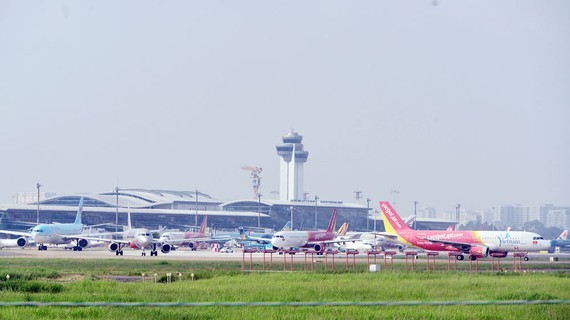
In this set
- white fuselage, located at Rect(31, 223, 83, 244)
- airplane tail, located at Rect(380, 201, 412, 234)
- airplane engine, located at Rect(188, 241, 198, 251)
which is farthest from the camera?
airplane engine, located at Rect(188, 241, 198, 251)

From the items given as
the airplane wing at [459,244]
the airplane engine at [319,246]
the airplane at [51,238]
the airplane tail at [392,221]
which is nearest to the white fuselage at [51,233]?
the airplane at [51,238]

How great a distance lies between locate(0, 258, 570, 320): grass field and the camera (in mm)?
27188

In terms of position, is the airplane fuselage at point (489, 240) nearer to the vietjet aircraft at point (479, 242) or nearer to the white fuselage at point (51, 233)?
the vietjet aircraft at point (479, 242)

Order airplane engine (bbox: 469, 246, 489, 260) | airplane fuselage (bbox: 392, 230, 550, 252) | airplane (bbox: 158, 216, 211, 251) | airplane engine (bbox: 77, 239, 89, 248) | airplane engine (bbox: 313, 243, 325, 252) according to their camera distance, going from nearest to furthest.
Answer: airplane engine (bbox: 469, 246, 489, 260)
airplane fuselage (bbox: 392, 230, 550, 252)
airplane engine (bbox: 77, 239, 89, 248)
airplane (bbox: 158, 216, 211, 251)
airplane engine (bbox: 313, 243, 325, 252)

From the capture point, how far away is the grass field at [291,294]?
27.2 metres

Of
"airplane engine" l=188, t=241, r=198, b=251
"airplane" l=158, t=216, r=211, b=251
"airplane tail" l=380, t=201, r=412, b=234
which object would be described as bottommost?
"airplane engine" l=188, t=241, r=198, b=251

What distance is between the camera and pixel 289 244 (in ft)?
385

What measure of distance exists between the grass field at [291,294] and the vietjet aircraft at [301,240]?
6450cm

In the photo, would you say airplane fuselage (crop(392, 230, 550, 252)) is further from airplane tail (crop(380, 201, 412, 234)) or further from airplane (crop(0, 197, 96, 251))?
airplane (crop(0, 197, 96, 251))

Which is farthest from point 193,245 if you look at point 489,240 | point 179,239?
point 489,240

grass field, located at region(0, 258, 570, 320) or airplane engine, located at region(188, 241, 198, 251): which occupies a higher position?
grass field, located at region(0, 258, 570, 320)

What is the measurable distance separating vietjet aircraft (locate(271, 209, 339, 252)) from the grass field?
2539 inches

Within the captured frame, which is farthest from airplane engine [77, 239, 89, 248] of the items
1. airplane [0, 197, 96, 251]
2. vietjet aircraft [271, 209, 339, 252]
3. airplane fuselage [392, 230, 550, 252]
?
airplane fuselage [392, 230, 550, 252]

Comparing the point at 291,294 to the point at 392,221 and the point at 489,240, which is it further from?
the point at 392,221
